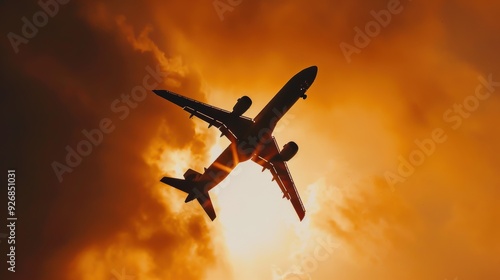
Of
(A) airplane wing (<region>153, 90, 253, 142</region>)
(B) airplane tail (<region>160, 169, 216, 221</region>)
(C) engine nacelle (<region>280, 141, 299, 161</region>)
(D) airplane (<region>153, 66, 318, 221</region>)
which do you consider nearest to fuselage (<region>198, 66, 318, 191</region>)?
(D) airplane (<region>153, 66, 318, 221</region>)

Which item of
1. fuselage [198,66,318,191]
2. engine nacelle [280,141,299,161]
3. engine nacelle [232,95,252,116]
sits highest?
engine nacelle [232,95,252,116]

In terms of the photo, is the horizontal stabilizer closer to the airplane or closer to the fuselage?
the airplane

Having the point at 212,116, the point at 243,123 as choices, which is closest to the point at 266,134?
the point at 243,123

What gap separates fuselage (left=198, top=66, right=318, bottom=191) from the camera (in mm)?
57594

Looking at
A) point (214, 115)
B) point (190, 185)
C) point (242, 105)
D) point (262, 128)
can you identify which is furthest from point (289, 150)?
point (190, 185)

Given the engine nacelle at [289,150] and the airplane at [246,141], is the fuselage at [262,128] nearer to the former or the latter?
the airplane at [246,141]

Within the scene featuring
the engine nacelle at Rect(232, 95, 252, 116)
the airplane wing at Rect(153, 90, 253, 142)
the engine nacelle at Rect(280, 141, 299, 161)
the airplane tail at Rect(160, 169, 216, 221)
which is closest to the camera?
the engine nacelle at Rect(232, 95, 252, 116)

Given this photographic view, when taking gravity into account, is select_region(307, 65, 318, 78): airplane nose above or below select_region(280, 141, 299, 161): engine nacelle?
above

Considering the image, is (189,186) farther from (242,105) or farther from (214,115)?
(242,105)

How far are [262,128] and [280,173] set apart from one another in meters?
10.7

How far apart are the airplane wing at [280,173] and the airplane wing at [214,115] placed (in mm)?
6363

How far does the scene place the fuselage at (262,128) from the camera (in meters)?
57.6

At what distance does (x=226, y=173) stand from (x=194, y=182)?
504 cm

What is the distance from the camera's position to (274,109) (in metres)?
57.8
